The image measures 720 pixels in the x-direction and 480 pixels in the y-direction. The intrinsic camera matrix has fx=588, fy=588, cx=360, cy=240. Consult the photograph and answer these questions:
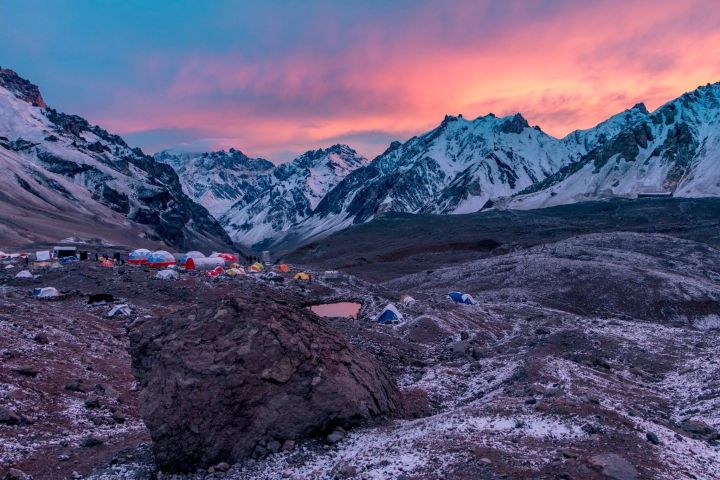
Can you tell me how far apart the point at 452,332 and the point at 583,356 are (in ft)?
31.5

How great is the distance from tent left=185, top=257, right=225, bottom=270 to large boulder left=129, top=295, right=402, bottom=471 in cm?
4810

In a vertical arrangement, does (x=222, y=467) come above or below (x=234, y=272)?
below

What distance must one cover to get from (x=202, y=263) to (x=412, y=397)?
47968 mm

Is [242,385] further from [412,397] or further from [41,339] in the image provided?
[41,339]

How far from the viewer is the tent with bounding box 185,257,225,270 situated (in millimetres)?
62750

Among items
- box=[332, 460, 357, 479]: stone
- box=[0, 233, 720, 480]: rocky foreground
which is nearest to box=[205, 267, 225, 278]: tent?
box=[0, 233, 720, 480]: rocky foreground

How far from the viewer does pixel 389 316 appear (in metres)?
36.6

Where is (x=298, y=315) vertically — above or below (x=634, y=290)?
above

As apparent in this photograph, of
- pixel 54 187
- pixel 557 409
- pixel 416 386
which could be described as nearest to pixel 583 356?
pixel 416 386

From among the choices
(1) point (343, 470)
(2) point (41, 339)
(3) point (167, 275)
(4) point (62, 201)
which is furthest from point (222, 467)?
(4) point (62, 201)

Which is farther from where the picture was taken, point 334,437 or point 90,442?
point 90,442

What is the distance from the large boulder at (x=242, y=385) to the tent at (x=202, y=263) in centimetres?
4810

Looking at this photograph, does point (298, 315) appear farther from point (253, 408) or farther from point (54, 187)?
point (54, 187)

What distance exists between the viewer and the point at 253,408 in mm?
14109
